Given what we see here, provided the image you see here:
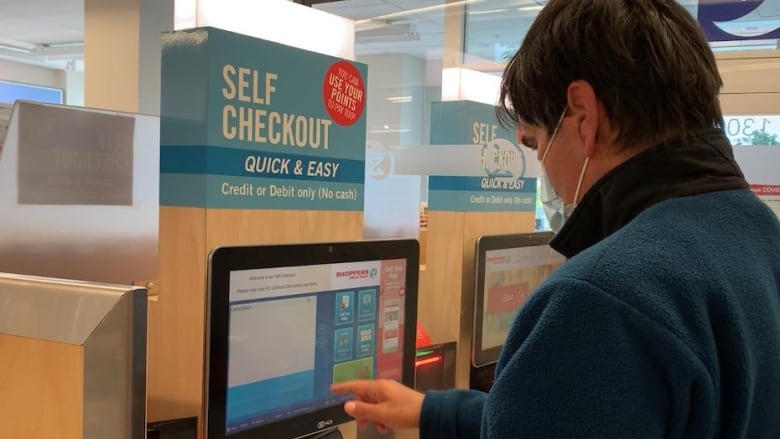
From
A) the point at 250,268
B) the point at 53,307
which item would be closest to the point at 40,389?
the point at 53,307

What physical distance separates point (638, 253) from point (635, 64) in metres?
0.24

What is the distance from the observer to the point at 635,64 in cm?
85

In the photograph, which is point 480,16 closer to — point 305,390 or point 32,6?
point 32,6

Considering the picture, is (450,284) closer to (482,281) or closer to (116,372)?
(482,281)

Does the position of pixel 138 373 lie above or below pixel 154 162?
below

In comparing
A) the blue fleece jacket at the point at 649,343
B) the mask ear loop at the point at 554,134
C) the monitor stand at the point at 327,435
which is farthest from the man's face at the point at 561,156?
the monitor stand at the point at 327,435

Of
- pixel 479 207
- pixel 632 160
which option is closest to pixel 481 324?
pixel 479 207

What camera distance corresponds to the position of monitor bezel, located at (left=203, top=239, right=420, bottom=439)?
1.23 metres

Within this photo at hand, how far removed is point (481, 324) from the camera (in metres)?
2.30

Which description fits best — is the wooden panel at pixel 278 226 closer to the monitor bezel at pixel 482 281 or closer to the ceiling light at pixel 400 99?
the monitor bezel at pixel 482 281

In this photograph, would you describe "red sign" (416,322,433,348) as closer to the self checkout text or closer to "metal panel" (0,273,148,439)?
the self checkout text

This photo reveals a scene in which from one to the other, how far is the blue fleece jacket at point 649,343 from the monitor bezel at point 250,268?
0.58 m

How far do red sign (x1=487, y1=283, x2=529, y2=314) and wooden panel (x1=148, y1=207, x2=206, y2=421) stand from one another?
1.11 metres

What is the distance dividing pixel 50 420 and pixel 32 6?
729 cm
